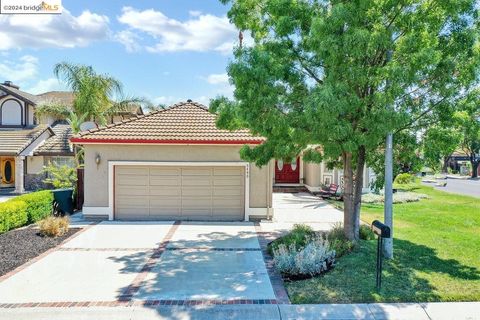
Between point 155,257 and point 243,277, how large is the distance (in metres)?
2.67

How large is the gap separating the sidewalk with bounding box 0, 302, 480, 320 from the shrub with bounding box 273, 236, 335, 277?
53.2 inches

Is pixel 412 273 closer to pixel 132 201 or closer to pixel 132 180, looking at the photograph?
pixel 132 201

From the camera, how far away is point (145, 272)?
8.16 metres

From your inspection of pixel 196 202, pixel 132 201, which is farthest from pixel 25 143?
pixel 196 202

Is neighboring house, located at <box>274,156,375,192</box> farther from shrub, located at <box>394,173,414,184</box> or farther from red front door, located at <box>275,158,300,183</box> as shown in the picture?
shrub, located at <box>394,173,414,184</box>

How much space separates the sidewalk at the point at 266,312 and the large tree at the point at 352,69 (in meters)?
3.23

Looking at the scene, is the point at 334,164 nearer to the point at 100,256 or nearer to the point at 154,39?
the point at 100,256

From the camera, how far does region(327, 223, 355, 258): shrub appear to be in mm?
8907

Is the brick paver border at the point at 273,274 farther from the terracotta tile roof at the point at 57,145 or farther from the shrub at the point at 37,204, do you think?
the terracotta tile roof at the point at 57,145

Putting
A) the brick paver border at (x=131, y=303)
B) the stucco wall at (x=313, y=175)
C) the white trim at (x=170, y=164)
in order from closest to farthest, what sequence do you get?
the brick paver border at (x=131, y=303) < the white trim at (x=170, y=164) < the stucco wall at (x=313, y=175)

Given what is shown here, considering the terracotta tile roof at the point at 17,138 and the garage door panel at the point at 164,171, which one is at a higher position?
the terracotta tile roof at the point at 17,138

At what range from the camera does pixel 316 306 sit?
6.33m

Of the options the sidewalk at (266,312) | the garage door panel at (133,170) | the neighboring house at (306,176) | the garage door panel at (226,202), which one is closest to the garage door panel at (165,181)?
the garage door panel at (133,170)

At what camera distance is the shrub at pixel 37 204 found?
1308 centimetres
